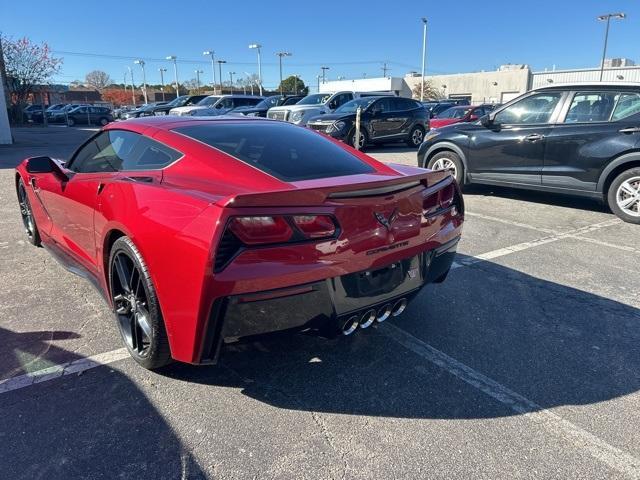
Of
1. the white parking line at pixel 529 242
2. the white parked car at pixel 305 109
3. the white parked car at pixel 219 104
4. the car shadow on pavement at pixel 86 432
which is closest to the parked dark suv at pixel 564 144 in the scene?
the white parking line at pixel 529 242

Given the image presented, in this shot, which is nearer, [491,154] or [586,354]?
[586,354]

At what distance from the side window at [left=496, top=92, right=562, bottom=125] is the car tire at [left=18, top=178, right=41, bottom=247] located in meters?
6.50

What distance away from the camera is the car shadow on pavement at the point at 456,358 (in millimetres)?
2606

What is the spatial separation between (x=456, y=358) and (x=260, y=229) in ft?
5.20

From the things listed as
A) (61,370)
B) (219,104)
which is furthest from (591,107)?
(219,104)

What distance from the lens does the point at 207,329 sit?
2.26 meters

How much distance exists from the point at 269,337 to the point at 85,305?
82.0 inches

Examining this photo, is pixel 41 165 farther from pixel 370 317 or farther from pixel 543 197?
pixel 543 197

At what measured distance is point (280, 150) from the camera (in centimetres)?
317

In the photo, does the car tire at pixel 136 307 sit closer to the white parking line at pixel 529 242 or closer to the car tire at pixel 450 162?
the white parking line at pixel 529 242

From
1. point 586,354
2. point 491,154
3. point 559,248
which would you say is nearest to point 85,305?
point 586,354

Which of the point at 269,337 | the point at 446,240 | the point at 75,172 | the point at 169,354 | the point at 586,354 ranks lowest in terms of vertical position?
the point at 586,354

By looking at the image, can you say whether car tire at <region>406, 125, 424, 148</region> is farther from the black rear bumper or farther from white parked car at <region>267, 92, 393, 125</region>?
the black rear bumper

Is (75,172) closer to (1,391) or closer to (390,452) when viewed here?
(1,391)
